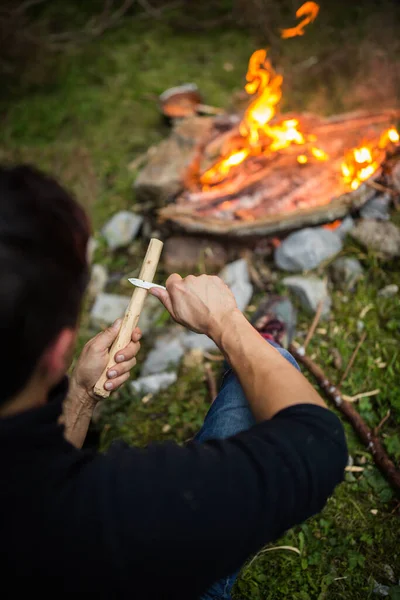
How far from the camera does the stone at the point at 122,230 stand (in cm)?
416

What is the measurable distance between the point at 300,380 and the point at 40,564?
0.86 meters

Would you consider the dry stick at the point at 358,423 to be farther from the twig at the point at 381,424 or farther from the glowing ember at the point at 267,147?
the glowing ember at the point at 267,147

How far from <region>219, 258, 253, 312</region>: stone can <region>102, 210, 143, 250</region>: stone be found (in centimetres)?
99

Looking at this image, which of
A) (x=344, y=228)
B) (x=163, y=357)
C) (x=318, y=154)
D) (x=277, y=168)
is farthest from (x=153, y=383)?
(x=318, y=154)

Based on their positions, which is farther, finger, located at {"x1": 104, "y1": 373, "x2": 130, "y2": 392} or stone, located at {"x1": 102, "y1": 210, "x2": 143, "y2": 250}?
stone, located at {"x1": 102, "y1": 210, "x2": 143, "y2": 250}

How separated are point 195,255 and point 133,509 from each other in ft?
9.20

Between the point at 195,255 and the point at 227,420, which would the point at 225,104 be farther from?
the point at 227,420

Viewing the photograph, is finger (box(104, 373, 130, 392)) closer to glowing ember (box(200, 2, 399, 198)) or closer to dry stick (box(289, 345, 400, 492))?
dry stick (box(289, 345, 400, 492))

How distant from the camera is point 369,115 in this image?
13.6 ft

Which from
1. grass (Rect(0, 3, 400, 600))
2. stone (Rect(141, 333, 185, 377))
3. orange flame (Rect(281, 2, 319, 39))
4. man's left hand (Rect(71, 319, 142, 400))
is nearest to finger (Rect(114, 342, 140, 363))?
man's left hand (Rect(71, 319, 142, 400))

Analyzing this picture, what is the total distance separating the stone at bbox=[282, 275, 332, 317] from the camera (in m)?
3.28

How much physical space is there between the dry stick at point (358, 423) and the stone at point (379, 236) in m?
1.00

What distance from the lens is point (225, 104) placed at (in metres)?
5.45

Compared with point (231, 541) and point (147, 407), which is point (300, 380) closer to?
point (231, 541)
